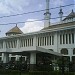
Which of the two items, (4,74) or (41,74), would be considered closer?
(41,74)

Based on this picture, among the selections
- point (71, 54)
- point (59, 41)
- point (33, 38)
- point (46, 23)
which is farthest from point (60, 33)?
point (46, 23)

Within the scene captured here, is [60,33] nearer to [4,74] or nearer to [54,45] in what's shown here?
[54,45]

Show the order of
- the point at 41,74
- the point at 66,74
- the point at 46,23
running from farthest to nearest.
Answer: the point at 46,23
the point at 41,74
the point at 66,74

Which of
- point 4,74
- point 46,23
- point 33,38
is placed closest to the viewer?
point 4,74

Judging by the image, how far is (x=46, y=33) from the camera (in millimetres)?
54156

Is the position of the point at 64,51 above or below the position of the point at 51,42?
below

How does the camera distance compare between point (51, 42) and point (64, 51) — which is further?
point (51, 42)

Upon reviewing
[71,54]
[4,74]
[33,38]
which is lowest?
[4,74]

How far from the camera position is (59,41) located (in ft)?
168

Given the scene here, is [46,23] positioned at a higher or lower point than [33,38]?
higher

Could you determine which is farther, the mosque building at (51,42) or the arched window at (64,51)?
the arched window at (64,51)

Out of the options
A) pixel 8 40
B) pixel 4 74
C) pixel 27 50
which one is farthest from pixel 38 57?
pixel 8 40

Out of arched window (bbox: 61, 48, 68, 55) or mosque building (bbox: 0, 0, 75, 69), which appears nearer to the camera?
mosque building (bbox: 0, 0, 75, 69)

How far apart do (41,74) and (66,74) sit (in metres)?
3.82
